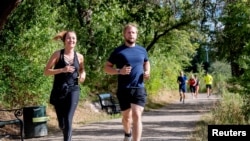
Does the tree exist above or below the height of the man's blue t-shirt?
above

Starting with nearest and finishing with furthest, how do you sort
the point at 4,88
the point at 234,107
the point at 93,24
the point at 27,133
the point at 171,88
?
the point at 27,133, the point at 4,88, the point at 234,107, the point at 93,24, the point at 171,88

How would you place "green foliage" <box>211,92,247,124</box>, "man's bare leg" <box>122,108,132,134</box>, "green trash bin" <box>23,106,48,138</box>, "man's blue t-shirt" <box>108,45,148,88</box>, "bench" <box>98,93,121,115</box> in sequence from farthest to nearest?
"bench" <box>98,93,121,115</box> < "green foliage" <box>211,92,247,124</box> < "green trash bin" <box>23,106,48,138</box> < "man's bare leg" <box>122,108,132,134</box> < "man's blue t-shirt" <box>108,45,148,88</box>

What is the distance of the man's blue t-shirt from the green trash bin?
4.35 m

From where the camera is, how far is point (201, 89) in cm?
4647

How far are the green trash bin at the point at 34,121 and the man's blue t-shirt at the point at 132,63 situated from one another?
435cm

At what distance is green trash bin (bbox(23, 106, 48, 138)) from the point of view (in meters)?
10.6

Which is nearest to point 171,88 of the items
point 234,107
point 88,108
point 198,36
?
point 198,36

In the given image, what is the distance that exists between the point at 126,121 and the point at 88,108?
11.7 meters

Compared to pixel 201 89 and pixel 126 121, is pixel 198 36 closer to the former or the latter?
pixel 201 89

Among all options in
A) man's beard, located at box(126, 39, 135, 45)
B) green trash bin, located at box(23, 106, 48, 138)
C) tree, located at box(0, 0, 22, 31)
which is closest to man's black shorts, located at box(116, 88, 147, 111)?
man's beard, located at box(126, 39, 135, 45)

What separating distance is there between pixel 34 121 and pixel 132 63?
15.4ft

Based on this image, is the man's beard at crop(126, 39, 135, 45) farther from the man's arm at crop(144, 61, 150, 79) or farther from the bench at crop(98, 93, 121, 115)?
the bench at crop(98, 93, 121, 115)

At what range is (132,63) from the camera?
6566 millimetres

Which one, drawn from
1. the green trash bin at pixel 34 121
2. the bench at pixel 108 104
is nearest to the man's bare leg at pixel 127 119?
the green trash bin at pixel 34 121
